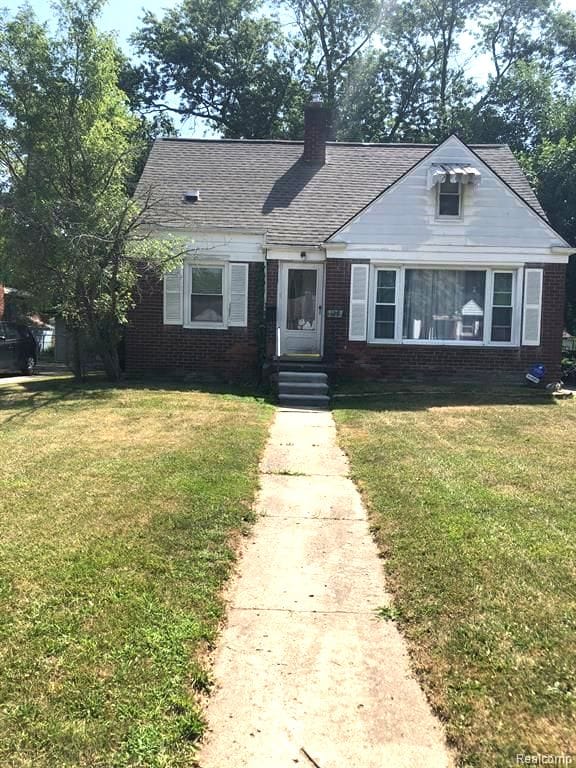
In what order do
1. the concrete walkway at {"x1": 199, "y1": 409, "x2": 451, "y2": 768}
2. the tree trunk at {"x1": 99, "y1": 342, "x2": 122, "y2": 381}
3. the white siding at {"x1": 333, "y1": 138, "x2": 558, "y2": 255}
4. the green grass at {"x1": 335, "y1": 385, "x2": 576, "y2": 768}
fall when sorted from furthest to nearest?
the white siding at {"x1": 333, "y1": 138, "x2": 558, "y2": 255}
the tree trunk at {"x1": 99, "y1": 342, "x2": 122, "y2": 381}
the green grass at {"x1": 335, "y1": 385, "x2": 576, "y2": 768}
the concrete walkway at {"x1": 199, "y1": 409, "x2": 451, "y2": 768}

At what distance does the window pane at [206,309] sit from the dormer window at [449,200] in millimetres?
5380

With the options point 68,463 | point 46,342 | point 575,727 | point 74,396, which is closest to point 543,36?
point 46,342

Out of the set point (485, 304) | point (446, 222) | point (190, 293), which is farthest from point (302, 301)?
point (485, 304)

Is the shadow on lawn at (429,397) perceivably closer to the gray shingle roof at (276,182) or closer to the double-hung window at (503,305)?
the double-hung window at (503,305)

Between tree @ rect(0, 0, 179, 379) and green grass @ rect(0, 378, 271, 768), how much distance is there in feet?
17.0

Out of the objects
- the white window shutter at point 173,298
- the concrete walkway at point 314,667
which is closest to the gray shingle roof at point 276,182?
the white window shutter at point 173,298

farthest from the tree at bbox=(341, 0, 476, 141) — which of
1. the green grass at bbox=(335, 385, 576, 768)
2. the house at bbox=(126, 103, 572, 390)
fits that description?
the green grass at bbox=(335, 385, 576, 768)

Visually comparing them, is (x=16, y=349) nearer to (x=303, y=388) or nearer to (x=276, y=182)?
(x=276, y=182)

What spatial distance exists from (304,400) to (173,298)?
185 inches

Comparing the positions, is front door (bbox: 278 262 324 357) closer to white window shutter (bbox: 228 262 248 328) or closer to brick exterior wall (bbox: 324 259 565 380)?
brick exterior wall (bbox: 324 259 565 380)

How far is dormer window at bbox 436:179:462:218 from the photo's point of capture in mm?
13844

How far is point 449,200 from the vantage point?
13898mm

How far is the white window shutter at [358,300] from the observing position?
1375 cm

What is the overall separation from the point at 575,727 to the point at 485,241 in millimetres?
12481
